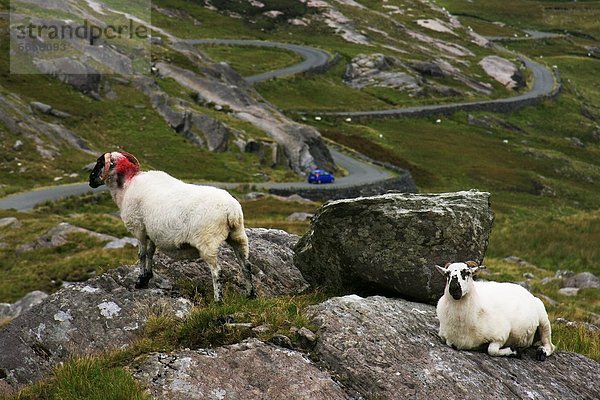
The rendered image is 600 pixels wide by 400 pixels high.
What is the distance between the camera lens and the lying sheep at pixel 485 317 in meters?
12.4

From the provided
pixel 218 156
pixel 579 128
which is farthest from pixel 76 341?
pixel 579 128

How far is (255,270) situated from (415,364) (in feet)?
22.4

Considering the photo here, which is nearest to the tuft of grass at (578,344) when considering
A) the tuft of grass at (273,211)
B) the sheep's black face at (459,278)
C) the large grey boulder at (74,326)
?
the sheep's black face at (459,278)

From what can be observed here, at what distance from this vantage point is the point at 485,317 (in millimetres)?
12656

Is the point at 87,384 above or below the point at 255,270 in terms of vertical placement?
above

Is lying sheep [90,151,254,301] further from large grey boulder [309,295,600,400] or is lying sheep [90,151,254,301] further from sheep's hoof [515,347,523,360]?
sheep's hoof [515,347,523,360]

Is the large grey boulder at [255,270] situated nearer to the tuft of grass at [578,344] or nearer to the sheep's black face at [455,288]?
the sheep's black face at [455,288]

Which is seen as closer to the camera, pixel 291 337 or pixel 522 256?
pixel 291 337

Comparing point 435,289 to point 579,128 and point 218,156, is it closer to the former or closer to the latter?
point 218,156

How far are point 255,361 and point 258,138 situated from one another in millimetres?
83516

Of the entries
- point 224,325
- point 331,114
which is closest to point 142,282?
point 224,325

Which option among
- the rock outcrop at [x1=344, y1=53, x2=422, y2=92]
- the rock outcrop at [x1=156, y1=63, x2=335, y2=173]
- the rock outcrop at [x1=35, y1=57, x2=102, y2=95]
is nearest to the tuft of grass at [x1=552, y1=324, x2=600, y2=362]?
the rock outcrop at [x1=156, y1=63, x2=335, y2=173]

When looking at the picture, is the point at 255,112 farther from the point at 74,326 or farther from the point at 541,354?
the point at 541,354

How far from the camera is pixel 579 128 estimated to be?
154625mm
